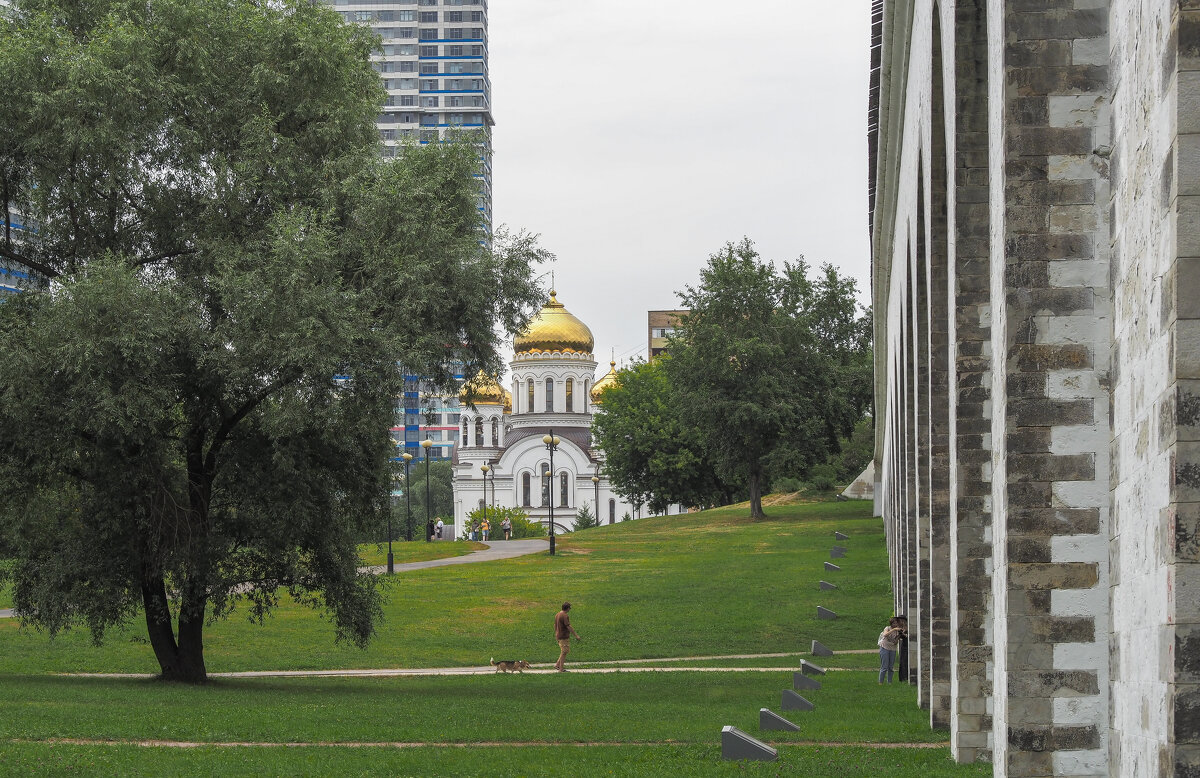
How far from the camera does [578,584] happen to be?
42.7m

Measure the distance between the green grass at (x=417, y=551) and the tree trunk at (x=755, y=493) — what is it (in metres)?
12.2

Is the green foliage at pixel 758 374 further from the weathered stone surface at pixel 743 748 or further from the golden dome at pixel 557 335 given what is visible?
the weathered stone surface at pixel 743 748

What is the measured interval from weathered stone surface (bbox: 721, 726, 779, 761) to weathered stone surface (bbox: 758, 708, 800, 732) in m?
2.46

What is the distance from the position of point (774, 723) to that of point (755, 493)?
48.7m

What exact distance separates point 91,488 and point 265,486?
247 cm

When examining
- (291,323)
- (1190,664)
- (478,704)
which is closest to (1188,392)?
(1190,664)

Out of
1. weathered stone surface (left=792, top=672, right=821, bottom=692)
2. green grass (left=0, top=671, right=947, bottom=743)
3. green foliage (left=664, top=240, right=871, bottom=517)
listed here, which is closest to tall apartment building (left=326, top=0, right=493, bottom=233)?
green foliage (left=664, top=240, right=871, bottom=517)

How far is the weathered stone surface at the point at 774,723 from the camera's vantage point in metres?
16.5

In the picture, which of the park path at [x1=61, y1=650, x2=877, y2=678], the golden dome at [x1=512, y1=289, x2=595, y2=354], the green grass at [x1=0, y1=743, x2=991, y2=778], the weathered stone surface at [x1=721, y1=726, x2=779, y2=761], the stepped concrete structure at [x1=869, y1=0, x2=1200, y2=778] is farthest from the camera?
the golden dome at [x1=512, y1=289, x2=595, y2=354]

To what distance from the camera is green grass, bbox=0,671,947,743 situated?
53.4 feet

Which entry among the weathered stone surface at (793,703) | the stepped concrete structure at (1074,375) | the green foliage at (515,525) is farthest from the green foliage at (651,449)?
the stepped concrete structure at (1074,375)

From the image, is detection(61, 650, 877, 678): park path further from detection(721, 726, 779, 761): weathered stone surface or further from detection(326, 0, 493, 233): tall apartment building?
detection(326, 0, 493, 233): tall apartment building

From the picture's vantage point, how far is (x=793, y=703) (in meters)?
18.9

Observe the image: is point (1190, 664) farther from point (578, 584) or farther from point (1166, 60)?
point (578, 584)
